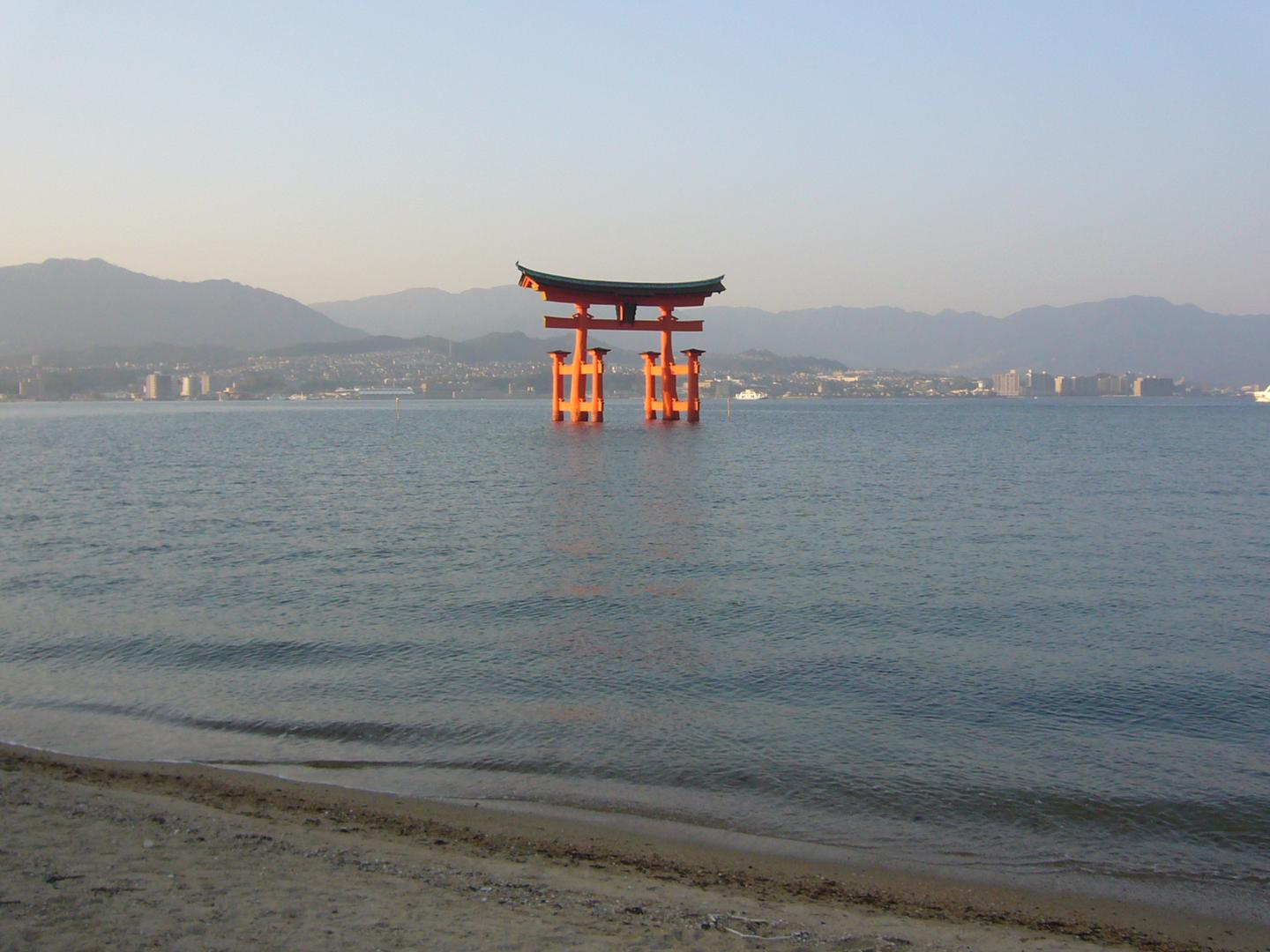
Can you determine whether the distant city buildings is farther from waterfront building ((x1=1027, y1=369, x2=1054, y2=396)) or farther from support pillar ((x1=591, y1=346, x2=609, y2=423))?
support pillar ((x1=591, y1=346, x2=609, y2=423))

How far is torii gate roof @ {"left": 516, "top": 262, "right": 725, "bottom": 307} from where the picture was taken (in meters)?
49.9

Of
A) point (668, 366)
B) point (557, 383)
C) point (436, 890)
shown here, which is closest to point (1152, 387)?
point (668, 366)

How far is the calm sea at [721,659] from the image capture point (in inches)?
252

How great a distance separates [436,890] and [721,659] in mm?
5333

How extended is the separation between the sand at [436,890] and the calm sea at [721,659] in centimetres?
52

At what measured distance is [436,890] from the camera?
15.2ft

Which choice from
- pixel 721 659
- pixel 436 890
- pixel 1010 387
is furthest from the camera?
pixel 1010 387

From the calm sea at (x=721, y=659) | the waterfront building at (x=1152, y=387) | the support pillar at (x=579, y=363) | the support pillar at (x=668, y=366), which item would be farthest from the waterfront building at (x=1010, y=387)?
the calm sea at (x=721, y=659)

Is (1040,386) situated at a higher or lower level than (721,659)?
higher

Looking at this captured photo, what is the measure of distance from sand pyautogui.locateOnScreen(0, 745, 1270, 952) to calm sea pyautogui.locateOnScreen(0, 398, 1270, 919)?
52 centimetres

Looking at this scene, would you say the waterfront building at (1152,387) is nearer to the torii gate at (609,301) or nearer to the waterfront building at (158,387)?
the torii gate at (609,301)

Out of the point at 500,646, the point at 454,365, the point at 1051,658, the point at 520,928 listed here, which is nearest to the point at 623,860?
the point at 520,928

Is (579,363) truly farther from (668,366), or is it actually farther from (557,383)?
(557,383)

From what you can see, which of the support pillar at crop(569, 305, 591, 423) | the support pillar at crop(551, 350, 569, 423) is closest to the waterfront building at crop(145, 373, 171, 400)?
the support pillar at crop(551, 350, 569, 423)
